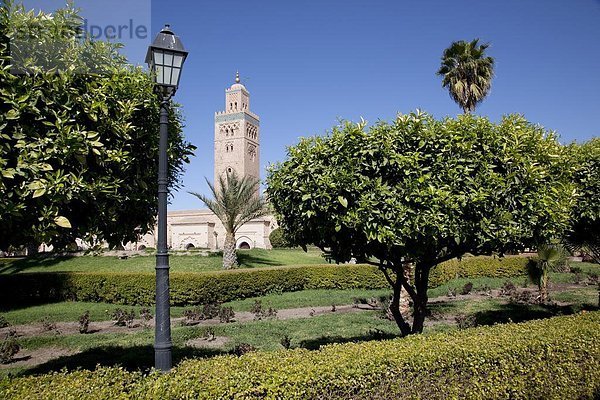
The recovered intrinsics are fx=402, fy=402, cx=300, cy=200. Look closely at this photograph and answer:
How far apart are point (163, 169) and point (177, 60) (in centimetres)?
128

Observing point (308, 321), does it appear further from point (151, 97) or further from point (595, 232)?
point (151, 97)

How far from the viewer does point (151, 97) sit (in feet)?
16.2

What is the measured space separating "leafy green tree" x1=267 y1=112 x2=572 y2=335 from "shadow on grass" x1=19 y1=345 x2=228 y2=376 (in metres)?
3.81

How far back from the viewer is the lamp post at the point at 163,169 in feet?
14.3

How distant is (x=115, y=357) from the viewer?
27.1 feet

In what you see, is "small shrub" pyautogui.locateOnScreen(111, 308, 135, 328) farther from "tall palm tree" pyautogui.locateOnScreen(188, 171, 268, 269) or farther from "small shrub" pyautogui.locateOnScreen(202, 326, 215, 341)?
"tall palm tree" pyautogui.locateOnScreen(188, 171, 268, 269)

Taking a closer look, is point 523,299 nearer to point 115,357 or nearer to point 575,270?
point 575,270

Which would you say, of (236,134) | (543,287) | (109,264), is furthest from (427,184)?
(236,134)

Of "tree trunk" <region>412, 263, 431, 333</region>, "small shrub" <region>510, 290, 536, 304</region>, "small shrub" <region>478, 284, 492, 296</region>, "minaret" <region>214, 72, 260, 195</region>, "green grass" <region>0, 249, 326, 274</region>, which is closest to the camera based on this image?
"tree trunk" <region>412, 263, 431, 333</region>

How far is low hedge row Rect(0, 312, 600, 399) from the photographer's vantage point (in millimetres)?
3848

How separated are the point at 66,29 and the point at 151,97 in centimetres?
109

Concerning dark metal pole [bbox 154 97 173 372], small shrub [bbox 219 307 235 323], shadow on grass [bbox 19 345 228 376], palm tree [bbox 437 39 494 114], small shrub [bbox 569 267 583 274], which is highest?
palm tree [bbox 437 39 494 114]

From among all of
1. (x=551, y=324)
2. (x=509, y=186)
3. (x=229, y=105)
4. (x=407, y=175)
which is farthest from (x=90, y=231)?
(x=229, y=105)

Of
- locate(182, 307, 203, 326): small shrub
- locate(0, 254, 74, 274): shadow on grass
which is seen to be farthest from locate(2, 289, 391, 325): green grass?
locate(0, 254, 74, 274): shadow on grass
